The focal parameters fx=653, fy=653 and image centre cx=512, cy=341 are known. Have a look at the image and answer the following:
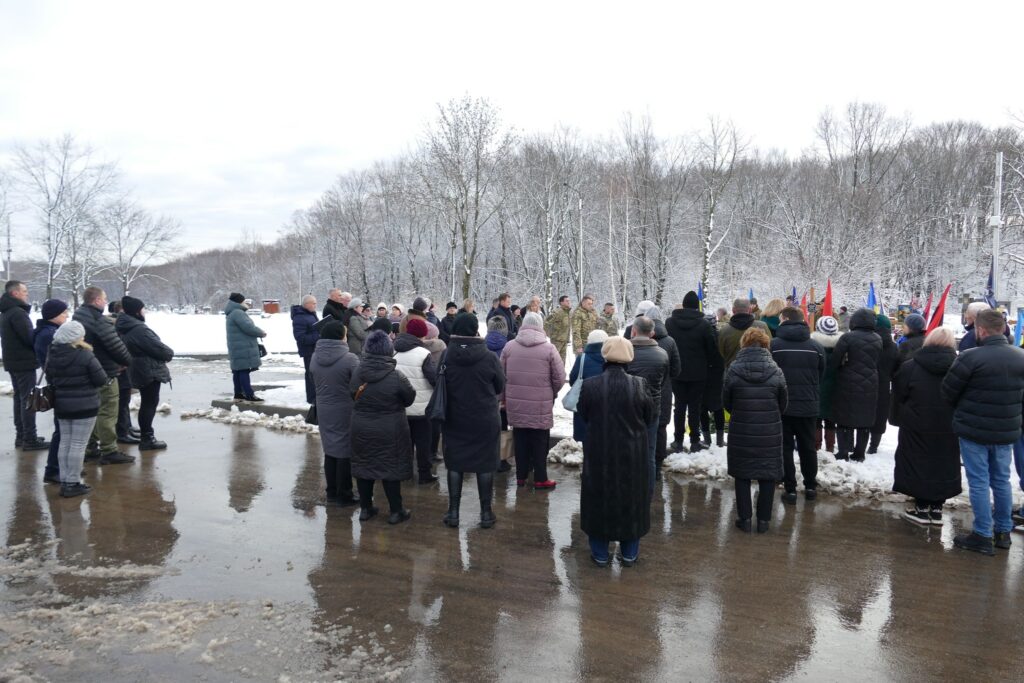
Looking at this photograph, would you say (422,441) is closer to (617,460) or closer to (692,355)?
(617,460)

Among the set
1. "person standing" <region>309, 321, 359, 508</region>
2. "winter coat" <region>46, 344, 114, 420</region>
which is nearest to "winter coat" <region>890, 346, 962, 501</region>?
"person standing" <region>309, 321, 359, 508</region>

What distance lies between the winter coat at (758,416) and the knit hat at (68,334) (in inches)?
270

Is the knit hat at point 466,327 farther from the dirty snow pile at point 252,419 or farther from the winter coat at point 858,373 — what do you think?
the dirty snow pile at point 252,419

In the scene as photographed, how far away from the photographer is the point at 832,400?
8023mm

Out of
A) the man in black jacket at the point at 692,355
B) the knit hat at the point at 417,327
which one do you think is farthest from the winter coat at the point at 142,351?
the man in black jacket at the point at 692,355

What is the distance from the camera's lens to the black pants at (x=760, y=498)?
19.9ft

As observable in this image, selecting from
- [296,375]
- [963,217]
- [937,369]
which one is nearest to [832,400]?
[937,369]

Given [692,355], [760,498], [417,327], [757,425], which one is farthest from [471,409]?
[692,355]

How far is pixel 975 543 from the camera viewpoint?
5.58 meters

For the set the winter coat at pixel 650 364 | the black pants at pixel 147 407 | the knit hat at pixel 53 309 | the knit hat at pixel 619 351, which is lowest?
the black pants at pixel 147 407

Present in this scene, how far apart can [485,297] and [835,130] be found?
28.3 m

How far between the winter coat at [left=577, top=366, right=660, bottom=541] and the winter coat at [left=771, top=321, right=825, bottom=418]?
2.53 meters

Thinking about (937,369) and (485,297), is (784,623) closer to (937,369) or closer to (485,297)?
(937,369)

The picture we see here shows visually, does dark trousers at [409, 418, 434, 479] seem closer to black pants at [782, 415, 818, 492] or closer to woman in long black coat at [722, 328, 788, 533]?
woman in long black coat at [722, 328, 788, 533]
